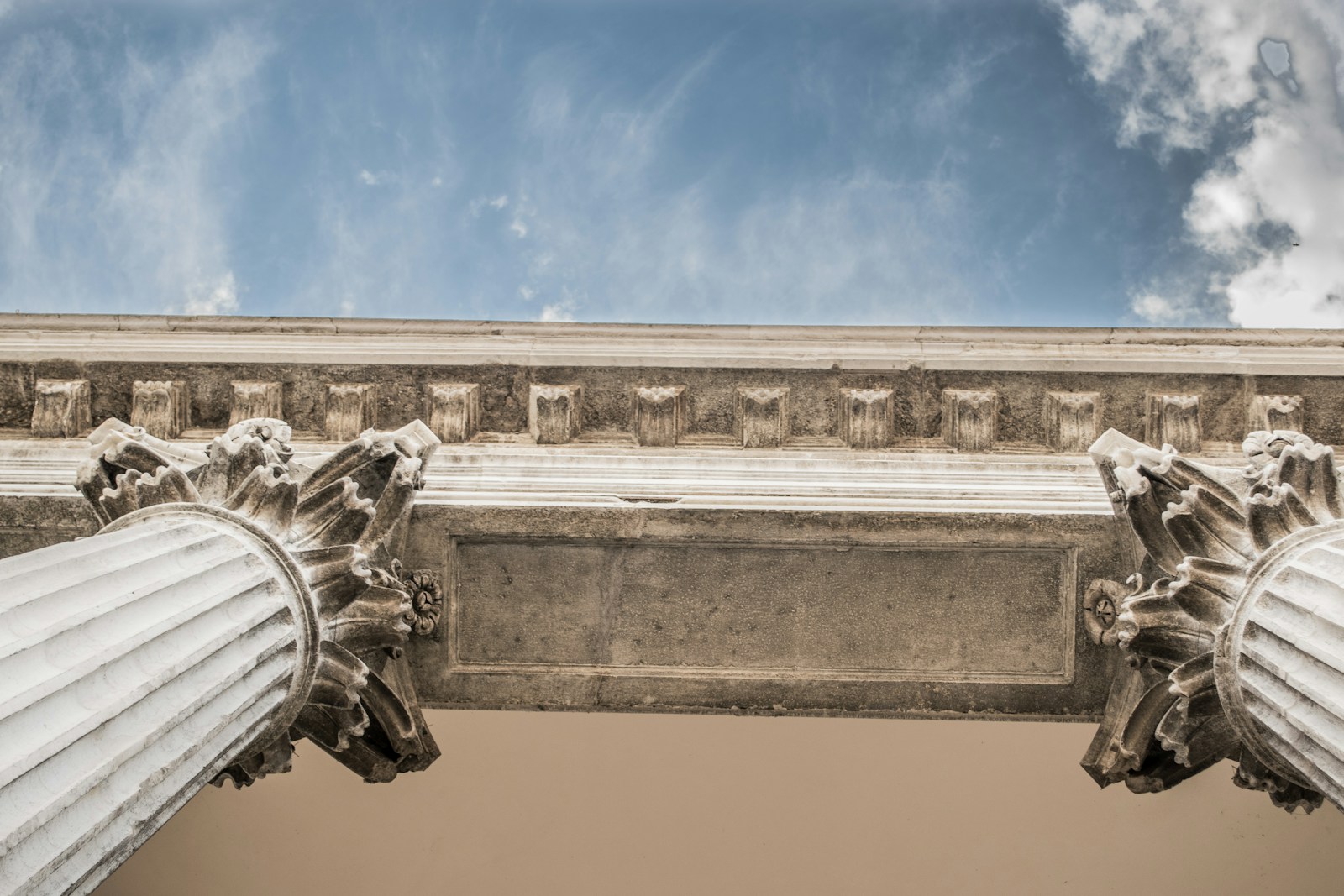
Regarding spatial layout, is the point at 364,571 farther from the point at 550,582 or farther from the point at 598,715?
the point at 598,715

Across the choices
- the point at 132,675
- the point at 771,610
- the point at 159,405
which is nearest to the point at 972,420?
the point at 771,610

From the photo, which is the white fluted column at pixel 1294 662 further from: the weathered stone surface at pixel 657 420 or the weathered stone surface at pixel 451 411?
the weathered stone surface at pixel 451 411

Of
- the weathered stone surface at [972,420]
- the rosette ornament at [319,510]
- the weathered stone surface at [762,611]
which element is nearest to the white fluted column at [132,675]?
the rosette ornament at [319,510]

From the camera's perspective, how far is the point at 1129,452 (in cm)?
698

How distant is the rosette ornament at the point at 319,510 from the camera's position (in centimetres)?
634

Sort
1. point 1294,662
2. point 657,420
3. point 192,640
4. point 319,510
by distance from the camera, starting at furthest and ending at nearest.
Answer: point 657,420, point 319,510, point 1294,662, point 192,640

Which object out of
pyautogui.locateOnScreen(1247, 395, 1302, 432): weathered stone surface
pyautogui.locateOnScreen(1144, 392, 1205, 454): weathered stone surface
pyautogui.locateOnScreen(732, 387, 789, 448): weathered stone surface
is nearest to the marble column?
pyautogui.locateOnScreen(732, 387, 789, 448): weathered stone surface

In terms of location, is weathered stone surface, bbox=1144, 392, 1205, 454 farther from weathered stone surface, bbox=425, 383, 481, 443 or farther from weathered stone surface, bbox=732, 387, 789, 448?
weathered stone surface, bbox=425, 383, 481, 443

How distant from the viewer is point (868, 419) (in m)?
8.33

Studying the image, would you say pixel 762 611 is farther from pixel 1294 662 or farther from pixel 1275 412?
pixel 1275 412

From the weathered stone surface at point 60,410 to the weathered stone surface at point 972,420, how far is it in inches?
299

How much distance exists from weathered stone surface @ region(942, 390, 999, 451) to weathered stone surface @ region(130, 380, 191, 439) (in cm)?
675

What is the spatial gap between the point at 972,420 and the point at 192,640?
620 cm

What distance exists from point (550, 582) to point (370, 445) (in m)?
1.91
